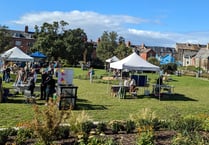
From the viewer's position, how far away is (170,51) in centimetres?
13950

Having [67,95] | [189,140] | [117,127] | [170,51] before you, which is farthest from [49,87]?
[170,51]

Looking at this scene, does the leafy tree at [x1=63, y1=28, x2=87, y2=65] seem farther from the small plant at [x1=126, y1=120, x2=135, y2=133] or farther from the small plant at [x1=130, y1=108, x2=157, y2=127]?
the small plant at [x1=126, y1=120, x2=135, y2=133]

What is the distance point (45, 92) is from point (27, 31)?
101 meters

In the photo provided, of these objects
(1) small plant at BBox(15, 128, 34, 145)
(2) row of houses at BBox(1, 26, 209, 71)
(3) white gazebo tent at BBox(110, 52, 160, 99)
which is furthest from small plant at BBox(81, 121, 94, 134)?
(2) row of houses at BBox(1, 26, 209, 71)

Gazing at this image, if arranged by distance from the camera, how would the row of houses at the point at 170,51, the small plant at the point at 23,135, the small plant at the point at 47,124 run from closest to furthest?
the small plant at the point at 47,124 < the small plant at the point at 23,135 < the row of houses at the point at 170,51

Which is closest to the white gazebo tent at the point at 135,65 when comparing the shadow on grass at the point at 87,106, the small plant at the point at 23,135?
the shadow on grass at the point at 87,106

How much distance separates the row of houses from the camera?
3424 inches

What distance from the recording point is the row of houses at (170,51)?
285ft

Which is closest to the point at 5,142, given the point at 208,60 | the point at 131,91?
the point at 131,91

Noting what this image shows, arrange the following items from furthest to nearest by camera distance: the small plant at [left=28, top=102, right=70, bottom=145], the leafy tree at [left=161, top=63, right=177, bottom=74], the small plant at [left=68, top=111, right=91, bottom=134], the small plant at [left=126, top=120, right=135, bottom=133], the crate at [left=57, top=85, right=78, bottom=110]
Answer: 1. the leafy tree at [left=161, top=63, right=177, bottom=74]
2. the crate at [left=57, top=85, right=78, bottom=110]
3. the small plant at [left=126, top=120, right=135, bottom=133]
4. the small plant at [left=68, top=111, right=91, bottom=134]
5. the small plant at [left=28, top=102, right=70, bottom=145]

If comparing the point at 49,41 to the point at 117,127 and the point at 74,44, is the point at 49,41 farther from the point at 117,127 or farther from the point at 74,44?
the point at 117,127

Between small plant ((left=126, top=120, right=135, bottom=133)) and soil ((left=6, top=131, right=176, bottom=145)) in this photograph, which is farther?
small plant ((left=126, top=120, right=135, bottom=133))

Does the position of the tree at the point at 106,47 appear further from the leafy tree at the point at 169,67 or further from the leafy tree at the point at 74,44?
the leafy tree at the point at 169,67

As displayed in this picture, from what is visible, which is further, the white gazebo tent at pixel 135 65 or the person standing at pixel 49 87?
the white gazebo tent at pixel 135 65
